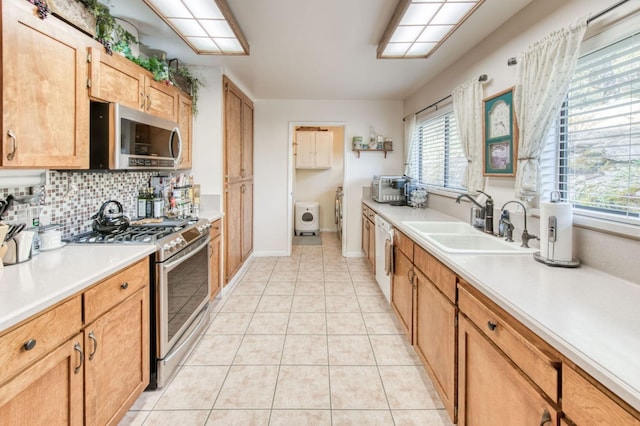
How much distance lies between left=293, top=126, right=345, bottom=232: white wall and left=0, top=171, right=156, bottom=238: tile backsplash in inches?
187

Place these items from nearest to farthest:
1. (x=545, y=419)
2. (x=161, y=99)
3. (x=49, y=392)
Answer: (x=545, y=419) < (x=49, y=392) < (x=161, y=99)

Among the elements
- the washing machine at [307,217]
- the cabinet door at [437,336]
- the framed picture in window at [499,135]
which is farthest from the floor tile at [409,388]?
the washing machine at [307,217]

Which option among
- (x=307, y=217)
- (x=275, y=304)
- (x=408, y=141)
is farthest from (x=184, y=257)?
(x=307, y=217)

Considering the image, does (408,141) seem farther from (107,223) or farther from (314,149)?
(107,223)

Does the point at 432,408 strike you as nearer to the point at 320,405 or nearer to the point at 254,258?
the point at 320,405

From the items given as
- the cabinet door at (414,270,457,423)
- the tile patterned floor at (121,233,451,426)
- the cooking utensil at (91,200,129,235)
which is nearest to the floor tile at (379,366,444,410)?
the tile patterned floor at (121,233,451,426)

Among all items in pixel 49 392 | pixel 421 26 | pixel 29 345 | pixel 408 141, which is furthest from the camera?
pixel 408 141

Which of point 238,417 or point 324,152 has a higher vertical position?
point 324,152

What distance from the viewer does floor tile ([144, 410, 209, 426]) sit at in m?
1.70

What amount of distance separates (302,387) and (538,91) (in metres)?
2.21

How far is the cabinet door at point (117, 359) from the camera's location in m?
1.37

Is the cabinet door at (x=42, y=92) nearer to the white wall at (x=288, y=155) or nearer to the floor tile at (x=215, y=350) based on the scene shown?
the floor tile at (x=215, y=350)

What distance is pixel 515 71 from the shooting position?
86.5 inches

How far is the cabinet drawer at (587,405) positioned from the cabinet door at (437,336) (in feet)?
2.34
